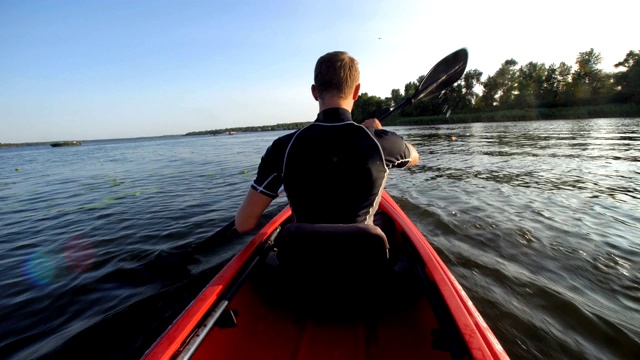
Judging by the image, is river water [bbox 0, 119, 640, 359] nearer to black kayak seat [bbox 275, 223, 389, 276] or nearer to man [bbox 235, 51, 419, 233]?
black kayak seat [bbox 275, 223, 389, 276]

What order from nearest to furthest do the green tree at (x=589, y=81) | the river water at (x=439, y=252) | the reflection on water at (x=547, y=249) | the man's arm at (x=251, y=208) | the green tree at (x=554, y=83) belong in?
the man's arm at (x=251, y=208), the reflection on water at (x=547, y=249), the river water at (x=439, y=252), the green tree at (x=589, y=81), the green tree at (x=554, y=83)

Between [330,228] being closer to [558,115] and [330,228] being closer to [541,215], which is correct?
[541,215]

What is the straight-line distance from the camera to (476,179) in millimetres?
8781

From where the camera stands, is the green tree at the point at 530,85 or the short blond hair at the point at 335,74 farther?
the green tree at the point at 530,85

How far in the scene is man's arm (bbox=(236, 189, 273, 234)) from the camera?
197 cm

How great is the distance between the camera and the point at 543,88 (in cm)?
5809

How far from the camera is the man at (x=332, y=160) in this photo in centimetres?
166

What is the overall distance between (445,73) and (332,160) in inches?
144

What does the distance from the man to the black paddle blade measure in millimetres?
2799

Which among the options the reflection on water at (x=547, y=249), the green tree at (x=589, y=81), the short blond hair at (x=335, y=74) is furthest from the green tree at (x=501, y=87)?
the short blond hair at (x=335, y=74)

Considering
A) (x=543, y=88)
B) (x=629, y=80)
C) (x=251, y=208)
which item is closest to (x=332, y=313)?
(x=251, y=208)

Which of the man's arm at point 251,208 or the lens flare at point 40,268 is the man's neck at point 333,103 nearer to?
the man's arm at point 251,208

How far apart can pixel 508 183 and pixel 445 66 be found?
5.27 metres

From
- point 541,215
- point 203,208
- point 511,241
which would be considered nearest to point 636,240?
point 541,215
